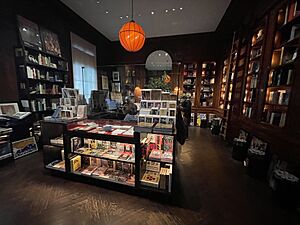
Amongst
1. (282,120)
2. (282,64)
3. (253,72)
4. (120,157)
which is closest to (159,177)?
(120,157)

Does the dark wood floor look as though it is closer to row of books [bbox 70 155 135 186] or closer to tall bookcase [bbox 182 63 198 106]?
row of books [bbox 70 155 135 186]

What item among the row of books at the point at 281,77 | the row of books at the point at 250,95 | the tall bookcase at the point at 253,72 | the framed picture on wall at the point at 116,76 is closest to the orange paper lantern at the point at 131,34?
the tall bookcase at the point at 253,72

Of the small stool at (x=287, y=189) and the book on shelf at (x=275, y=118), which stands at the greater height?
the book on shelf at (x=275, y=118)

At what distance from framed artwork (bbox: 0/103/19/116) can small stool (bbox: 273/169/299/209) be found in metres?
4.94

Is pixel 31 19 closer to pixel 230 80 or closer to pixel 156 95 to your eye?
pixel 156 95

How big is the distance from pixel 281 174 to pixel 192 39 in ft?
18.9

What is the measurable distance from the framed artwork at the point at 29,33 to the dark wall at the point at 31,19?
12cm

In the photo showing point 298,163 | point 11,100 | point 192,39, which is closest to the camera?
point 298,163

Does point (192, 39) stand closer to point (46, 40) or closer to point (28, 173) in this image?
point (46, 40)

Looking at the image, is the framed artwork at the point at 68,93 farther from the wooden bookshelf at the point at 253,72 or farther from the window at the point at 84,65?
the wooden bookshelf at the point at 253,72

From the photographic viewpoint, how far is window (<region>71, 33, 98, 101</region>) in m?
4.75

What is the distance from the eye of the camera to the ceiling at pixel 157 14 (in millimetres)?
3770

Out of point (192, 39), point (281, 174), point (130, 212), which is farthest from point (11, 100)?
point (192, 39)

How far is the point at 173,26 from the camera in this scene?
16.9 feet
